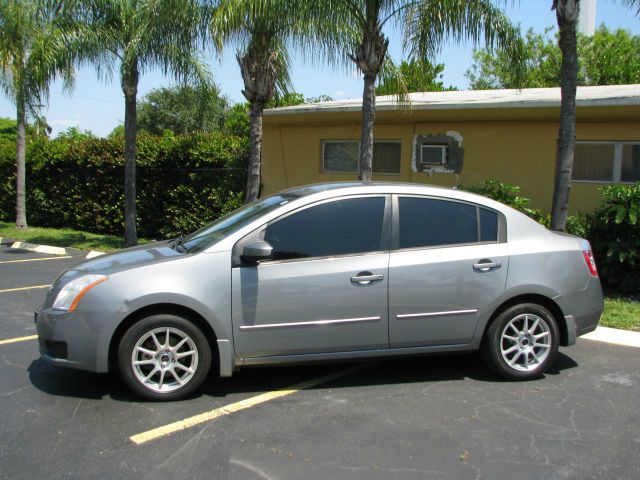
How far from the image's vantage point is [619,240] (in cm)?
827

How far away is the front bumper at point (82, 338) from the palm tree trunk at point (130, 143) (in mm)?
8860

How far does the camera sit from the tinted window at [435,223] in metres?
4.84

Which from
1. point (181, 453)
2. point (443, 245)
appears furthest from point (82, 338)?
point (443, 245)

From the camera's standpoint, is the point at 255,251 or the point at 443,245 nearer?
the point at 255,251

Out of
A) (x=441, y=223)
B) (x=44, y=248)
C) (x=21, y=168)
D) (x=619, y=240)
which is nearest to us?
(x=441, y=223)

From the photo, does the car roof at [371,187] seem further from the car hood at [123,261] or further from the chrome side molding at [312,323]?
the car hood at [123,261]

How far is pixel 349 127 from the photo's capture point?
1306cm

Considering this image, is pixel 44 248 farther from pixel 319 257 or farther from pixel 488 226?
pixel 488 226

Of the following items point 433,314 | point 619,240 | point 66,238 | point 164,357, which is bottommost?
point 66,238

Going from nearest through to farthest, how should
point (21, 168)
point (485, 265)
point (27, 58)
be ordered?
point (485, 265)
point (27, 58)
point (21, 168)

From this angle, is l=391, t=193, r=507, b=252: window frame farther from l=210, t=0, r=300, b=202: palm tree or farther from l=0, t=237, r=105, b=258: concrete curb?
l=0, t=237, r=105, b=258: concrete curb

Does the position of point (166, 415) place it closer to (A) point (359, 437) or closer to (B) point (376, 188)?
(A) point (359, 437)

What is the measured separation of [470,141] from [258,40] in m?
4.52

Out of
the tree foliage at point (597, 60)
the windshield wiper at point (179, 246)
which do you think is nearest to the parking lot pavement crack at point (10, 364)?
the windshield wiper at point (179, 246)
